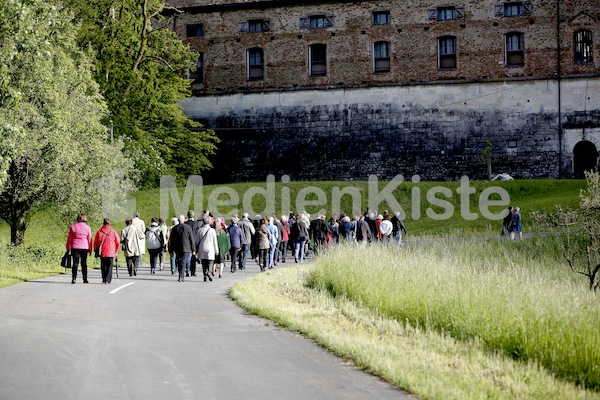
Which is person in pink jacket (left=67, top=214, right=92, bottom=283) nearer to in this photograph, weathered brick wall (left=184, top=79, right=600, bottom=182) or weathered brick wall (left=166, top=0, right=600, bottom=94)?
weathered brick wall (left=184, top=79, right=600, bottom=182)

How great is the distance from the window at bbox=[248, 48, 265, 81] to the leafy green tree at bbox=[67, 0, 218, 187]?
404 cm

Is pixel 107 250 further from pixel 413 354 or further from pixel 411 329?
pixel 413 354

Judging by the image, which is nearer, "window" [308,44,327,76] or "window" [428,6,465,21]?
"window" [428,6,465,21]

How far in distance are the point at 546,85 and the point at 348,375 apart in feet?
139

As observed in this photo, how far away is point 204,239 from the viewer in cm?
2211

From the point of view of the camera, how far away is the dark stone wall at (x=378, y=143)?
49.2 metres

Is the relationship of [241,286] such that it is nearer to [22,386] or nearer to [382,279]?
[382,279]

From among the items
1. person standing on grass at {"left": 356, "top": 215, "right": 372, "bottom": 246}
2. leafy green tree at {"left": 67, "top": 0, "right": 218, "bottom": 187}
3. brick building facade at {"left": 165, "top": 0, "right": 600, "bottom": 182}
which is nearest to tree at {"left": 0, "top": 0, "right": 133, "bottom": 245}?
person standing on grass at {"left": 356, "top": 215, "right": 372, "bottom": 246}

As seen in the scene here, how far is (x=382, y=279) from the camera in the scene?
16.5 m

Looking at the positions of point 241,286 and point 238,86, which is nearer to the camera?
point 241,286

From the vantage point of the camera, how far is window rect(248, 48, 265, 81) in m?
53.0

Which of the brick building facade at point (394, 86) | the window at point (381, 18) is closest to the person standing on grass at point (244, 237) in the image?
the brick building facade at point (394, 86)

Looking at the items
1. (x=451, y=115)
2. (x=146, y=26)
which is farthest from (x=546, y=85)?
(x=146, y=26)

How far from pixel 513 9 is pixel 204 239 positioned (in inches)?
1298
